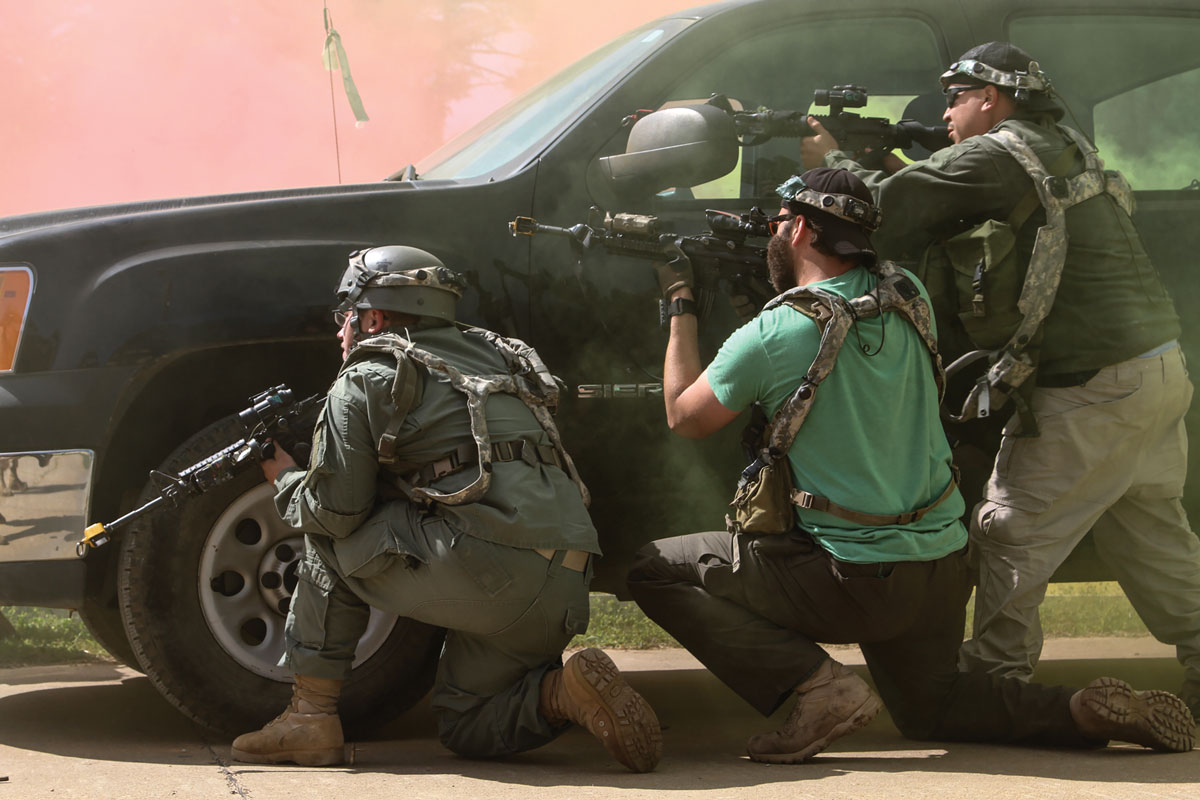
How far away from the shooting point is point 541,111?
397 centimetres

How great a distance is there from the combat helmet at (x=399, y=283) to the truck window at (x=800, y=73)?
738 millimetres

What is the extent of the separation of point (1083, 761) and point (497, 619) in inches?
57.3

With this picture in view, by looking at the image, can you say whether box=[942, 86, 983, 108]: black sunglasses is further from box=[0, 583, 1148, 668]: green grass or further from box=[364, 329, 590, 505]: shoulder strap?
box=[0, 583, 1148, 668]: green grass

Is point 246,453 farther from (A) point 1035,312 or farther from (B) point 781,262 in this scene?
(A) point 1035,312

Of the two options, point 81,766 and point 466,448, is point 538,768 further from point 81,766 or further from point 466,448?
point 81,766

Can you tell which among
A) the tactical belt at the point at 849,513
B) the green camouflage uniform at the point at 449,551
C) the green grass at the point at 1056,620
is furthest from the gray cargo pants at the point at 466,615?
the green grass at the point at 1056,620

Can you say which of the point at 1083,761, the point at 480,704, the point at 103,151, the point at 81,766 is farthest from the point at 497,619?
the point at 103,151

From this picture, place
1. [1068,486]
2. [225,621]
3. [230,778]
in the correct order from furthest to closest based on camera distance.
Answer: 1. [1068,486]
2. [225,621]
3. [230,778]

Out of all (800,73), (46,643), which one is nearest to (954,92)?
(800,73)

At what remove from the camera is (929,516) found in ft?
10.8

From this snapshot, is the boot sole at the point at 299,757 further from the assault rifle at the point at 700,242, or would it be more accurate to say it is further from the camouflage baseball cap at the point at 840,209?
the camouflage baseball cap at the point at 840,209

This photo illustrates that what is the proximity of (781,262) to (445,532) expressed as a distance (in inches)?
42.5

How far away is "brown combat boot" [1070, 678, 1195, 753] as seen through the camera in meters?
3.22

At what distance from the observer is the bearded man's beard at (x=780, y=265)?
3.38 m
